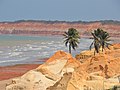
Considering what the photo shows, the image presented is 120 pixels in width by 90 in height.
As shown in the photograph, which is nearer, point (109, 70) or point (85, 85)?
point (85, 85)

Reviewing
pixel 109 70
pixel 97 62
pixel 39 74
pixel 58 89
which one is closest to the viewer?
pixel 58 89

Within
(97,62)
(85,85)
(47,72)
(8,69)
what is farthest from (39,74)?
(8,69)

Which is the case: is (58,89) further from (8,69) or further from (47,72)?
(8,69)

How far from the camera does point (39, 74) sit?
33.2 m

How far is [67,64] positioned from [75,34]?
29.0 m

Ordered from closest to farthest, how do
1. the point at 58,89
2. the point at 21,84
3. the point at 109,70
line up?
the point at 58,89
the point at 21,84
the point at 109,70

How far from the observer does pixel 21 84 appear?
101ft

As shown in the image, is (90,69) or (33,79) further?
(90,69)

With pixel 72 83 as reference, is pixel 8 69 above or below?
below

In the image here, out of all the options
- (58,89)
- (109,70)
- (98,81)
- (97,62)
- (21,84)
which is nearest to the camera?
(58,89)

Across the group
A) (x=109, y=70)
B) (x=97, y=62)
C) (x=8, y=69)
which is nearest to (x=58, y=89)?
(x=109, y=70)

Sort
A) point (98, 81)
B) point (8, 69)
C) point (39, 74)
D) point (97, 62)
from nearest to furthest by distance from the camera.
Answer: point (98, 81), point (39, 74), point (97, 62), point (8, 69)

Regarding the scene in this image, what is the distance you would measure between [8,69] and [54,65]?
96.2ft

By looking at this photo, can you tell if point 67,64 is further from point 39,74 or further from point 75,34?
point 75,34
